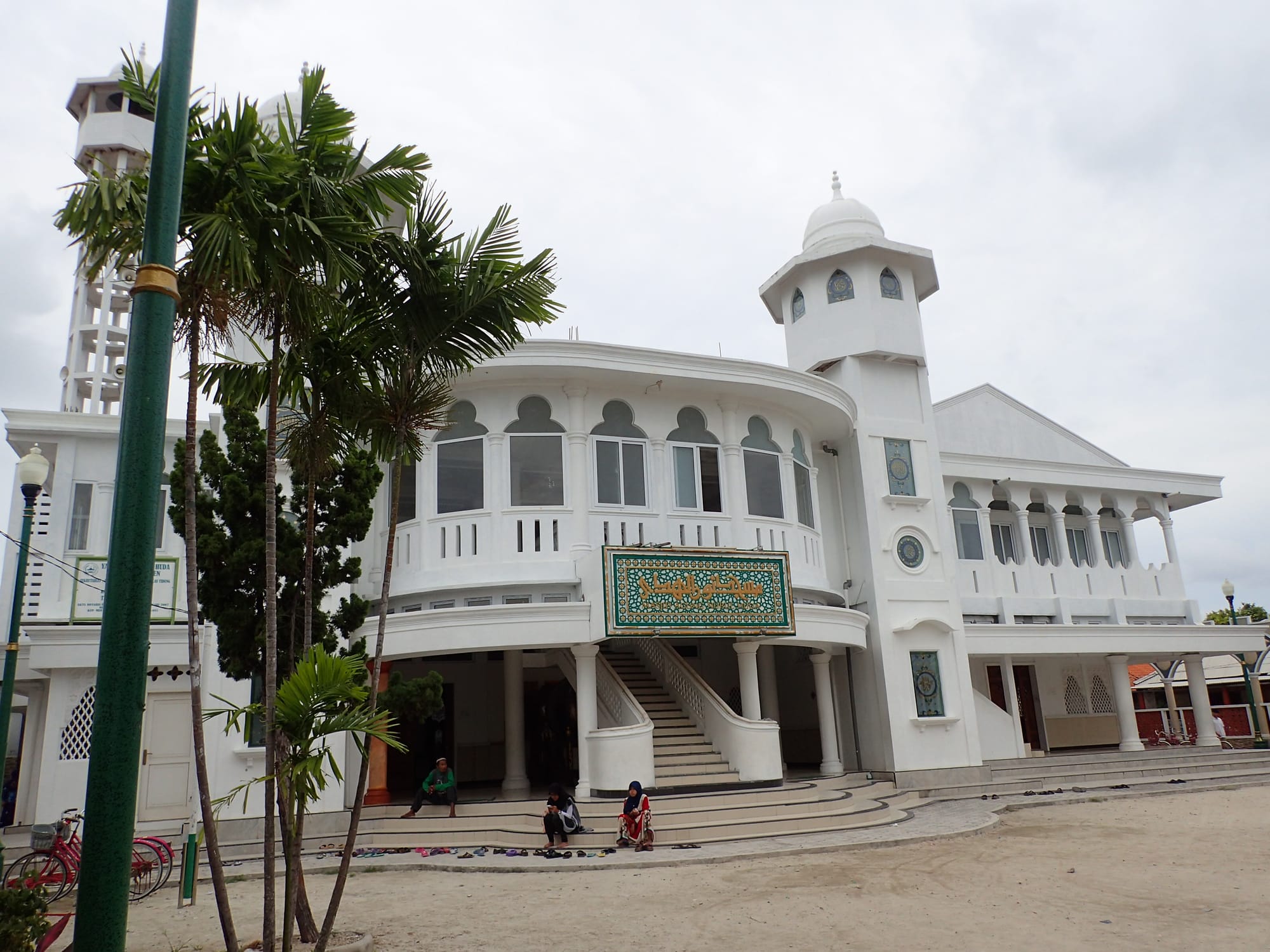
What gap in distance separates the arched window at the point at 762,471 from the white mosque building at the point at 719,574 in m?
0.06

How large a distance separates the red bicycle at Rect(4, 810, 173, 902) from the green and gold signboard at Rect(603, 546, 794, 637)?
6260 millimetres

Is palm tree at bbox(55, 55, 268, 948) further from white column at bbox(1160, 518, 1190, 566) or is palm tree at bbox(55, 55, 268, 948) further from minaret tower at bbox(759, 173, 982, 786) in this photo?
white column at bbox(1160, 518, 1190, 566)

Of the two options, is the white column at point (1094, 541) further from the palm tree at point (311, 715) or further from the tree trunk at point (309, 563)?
the palm tree at point (311, 715)

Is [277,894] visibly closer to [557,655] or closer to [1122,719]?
[557,655]

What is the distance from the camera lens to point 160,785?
14.2 metres

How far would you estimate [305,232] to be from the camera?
637 cm

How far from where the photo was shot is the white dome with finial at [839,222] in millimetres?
20984

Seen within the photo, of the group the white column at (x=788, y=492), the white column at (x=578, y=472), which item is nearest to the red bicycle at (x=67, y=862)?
the white column at (x=578, y=472)

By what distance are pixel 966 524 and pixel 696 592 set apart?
392 inches

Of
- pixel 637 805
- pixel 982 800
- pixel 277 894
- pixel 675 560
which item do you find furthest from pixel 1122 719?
pixel 277 894

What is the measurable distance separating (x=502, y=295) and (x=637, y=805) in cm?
729

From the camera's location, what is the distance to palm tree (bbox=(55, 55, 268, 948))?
597 centimetres

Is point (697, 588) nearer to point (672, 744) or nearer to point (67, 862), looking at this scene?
point (672, 744)

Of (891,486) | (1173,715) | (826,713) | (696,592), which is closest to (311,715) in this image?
(696,592)
